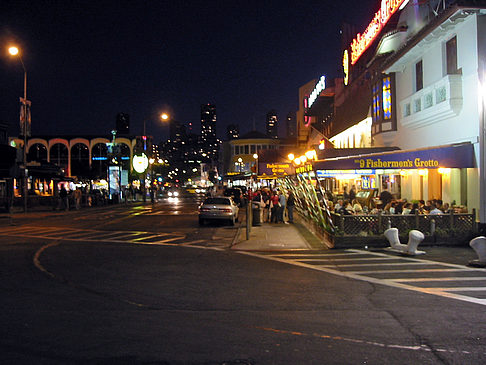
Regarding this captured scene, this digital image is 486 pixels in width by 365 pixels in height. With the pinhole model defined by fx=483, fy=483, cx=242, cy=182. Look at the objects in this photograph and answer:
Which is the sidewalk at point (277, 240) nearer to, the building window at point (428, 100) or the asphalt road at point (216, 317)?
the asphalt road at point (216, 317)

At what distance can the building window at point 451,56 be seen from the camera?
1792cm

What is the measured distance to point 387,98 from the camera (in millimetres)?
23359

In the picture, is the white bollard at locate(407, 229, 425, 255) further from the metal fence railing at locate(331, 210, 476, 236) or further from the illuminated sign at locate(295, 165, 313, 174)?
the illuminated sign at locate(295, 165, 313, 174)

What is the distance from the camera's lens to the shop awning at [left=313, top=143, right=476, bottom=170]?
16656 millimetres

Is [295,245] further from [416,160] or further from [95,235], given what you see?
[95,235]

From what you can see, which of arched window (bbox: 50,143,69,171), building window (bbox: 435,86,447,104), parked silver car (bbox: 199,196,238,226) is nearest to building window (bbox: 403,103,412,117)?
building window (bbox: 435,86,447,104)

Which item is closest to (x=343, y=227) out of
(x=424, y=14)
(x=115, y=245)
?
(x=115, y=245)

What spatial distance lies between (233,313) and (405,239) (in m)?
9.77

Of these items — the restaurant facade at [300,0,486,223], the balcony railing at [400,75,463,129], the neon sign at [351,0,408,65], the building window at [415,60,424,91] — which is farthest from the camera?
the neon sign at [351,0,408,65]

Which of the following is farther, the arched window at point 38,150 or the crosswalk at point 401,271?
the arched window at point 38,150

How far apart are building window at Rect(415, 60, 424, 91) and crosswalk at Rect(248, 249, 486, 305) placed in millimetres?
9721

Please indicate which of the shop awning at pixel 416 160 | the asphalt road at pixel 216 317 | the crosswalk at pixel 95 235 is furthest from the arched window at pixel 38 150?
the asphalt road at pixel 216 317

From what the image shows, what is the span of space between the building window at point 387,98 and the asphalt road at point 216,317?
13478 mm

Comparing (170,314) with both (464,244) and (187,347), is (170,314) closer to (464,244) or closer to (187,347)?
(187,347)
